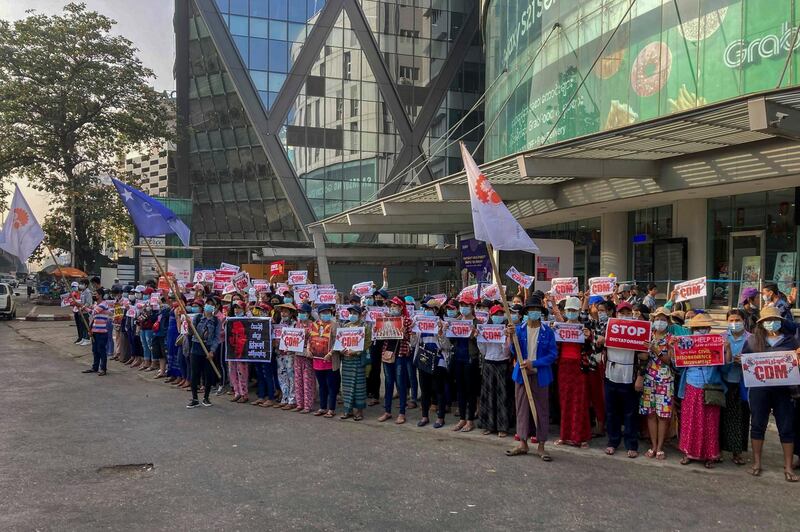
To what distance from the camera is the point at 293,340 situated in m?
10.2

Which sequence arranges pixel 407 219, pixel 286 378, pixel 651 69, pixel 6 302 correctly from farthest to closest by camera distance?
1. pixel 6 302
2. pixel 407 219
3. pixel 651 69
4. pixel 286 378

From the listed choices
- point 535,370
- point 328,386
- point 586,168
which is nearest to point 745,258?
point 586,168

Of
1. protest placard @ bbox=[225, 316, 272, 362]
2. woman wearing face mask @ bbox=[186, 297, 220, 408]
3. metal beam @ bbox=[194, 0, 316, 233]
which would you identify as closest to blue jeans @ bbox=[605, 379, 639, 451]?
protest placard @ bbox=[225, 316, 272, 362]

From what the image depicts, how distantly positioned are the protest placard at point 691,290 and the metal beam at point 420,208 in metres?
12.7

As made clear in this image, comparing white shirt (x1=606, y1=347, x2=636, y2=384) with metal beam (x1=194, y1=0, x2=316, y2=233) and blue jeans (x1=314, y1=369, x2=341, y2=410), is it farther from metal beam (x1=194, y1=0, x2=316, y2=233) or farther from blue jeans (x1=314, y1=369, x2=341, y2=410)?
metal beam (x1=194, y1=0, x2=316, y2=233)

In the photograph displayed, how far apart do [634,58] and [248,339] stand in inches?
507

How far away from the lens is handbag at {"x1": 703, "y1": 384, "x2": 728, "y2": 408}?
7.36 metres

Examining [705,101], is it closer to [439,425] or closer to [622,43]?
[622,43]

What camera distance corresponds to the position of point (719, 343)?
23.9 ft

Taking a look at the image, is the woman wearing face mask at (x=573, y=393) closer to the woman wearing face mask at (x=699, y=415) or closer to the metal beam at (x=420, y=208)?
the woman wearing face mask at (x=699, y=415)

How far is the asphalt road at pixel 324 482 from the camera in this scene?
552 cm

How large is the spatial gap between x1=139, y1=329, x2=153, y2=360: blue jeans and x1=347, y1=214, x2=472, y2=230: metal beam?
1171 centimetres

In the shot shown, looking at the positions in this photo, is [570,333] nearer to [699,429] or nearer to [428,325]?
[699,429]

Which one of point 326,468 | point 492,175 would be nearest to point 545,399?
point 326,468
